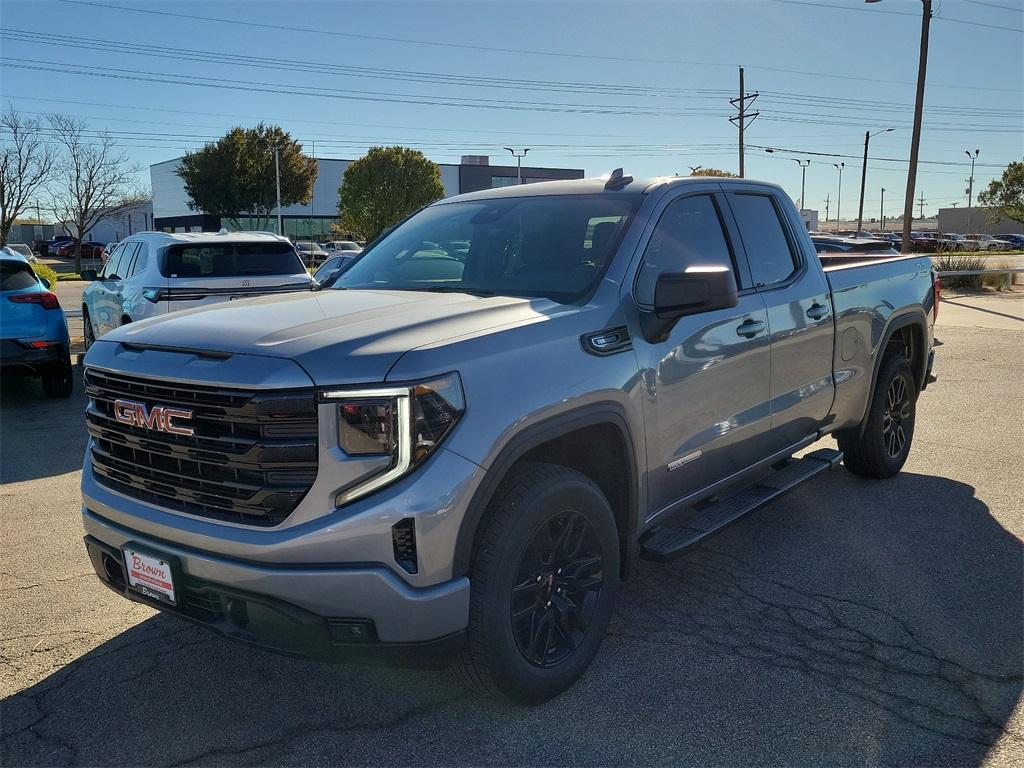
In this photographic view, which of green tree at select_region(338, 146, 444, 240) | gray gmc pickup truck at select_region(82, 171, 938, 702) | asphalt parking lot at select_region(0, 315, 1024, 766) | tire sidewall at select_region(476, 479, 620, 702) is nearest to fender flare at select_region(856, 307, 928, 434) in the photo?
asphalt parking lot at select_region(0, 315, 1024, 766)

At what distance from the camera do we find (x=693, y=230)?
163 inches

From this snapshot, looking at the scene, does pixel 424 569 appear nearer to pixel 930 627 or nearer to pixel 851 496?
pixel 930 627

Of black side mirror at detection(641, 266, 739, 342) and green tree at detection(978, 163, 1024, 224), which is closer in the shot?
black side mirror at detection(641, 266, 739, 342)

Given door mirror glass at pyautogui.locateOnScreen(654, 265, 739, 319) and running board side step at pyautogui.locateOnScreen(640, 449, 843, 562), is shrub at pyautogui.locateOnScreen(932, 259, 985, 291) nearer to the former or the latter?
running board side step at pyautogui.locateOnScreen(640, 449, 843, 562)

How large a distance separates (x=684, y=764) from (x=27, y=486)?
5125mm

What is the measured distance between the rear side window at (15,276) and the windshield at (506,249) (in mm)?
5868

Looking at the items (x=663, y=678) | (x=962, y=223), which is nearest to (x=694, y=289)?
(x=663, y=678)

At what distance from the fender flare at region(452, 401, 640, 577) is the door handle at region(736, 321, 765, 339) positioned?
1029mm

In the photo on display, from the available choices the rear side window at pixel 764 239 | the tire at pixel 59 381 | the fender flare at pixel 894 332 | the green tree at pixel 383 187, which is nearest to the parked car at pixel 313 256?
the green tree at pixel 383 187

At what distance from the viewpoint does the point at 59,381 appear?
942 cm

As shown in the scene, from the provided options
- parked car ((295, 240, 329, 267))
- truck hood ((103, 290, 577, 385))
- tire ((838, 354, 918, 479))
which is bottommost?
parked car ((295, 240, 329, 267))

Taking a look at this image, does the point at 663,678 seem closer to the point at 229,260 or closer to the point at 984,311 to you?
the point at 229,260

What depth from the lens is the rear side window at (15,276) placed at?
8734 millimetres

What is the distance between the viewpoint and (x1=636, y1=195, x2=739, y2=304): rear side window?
374cm
